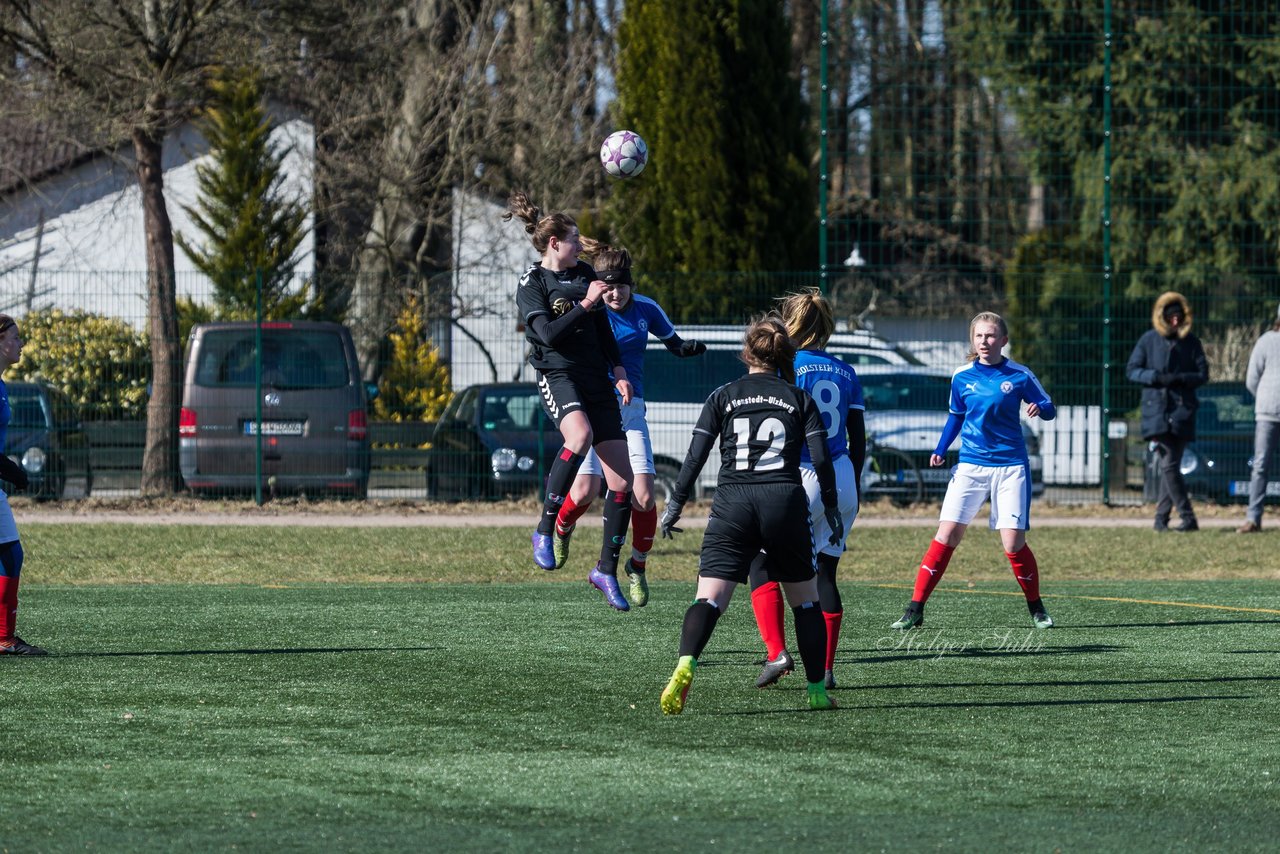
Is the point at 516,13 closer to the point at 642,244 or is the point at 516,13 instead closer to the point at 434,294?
the point at 642,244

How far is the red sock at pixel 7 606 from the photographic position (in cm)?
848

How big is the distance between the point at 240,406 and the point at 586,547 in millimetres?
5117

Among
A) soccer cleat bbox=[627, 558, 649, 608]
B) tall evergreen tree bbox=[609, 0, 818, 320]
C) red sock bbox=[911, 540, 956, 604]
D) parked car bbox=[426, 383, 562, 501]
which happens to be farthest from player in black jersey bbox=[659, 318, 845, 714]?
tall evergreen tree bbox=[609, 0, 818, 320]

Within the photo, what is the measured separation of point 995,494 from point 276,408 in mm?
10709

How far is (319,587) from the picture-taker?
41.9 feet

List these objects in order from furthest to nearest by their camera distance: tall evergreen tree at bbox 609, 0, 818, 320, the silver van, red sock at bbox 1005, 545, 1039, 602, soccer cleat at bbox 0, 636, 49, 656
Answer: tall evergreen tree at bbox 609, 0, 818, 320, the silver van, red sock at bbox 1005, 545, 1039, 602, soccer cleat at bbox 0, 636, 49, 656

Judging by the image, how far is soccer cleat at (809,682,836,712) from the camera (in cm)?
726

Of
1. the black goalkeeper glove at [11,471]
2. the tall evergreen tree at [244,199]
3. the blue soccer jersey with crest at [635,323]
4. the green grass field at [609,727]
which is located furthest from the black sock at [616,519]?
the tall evergreen tree at [244,199]

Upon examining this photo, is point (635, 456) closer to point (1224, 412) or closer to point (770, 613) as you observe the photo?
point (770, 613)

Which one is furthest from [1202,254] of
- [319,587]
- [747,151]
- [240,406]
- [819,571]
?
[819,571]

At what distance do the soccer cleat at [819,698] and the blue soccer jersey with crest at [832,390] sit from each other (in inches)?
42.4

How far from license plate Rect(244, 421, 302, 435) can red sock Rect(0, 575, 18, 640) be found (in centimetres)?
1003

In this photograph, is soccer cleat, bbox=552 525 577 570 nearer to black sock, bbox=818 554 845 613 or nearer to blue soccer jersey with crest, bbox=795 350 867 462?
black sock, bbox=818 554 845 613

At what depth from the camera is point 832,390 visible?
7871 millimetres
